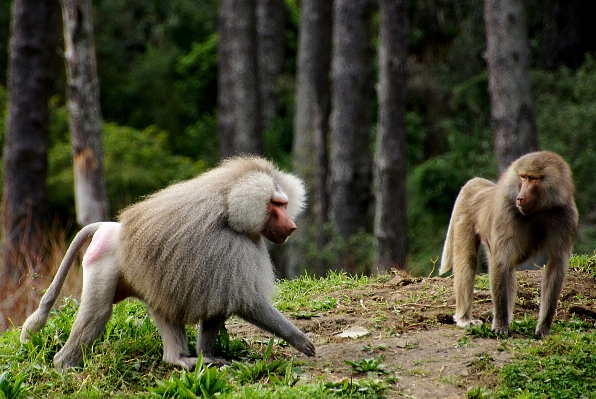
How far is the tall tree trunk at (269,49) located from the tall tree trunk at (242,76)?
416cm

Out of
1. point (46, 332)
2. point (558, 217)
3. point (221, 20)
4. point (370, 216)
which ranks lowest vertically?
point (370, 216)

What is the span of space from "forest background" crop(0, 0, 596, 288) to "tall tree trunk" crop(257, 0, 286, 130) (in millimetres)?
167

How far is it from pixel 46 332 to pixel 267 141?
1322cm


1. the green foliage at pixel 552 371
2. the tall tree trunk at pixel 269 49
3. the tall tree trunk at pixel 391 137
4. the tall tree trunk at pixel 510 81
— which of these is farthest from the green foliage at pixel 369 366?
the tall tree trunk at pixel 269 49

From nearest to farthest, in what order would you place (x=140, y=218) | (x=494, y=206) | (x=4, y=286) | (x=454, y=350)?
(x=140, y=218)
(x=454, y=350)
(x=494, y=206)
(x=4, y=286)

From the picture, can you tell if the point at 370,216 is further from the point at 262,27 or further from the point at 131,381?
the point at 131,381

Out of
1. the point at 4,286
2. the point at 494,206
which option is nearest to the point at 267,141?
the point at 4,286

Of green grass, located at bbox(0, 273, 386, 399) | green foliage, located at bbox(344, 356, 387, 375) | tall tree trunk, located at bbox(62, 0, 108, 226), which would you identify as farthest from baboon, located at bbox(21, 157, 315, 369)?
tall tree trunk, located at bbox(62, 0, 108, 226)

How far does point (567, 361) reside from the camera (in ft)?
15.7

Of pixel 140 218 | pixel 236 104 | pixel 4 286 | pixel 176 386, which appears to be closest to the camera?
pixel 176 386

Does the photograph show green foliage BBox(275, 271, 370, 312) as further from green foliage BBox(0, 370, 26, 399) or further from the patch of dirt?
green foliage BBox(0, 370, 26, 399)

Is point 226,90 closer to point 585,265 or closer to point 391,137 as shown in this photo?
point 391,137

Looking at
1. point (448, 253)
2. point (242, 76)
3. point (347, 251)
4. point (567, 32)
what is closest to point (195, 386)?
point (448, 253)

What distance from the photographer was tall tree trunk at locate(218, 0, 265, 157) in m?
14.2
